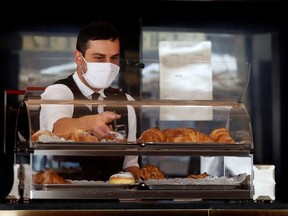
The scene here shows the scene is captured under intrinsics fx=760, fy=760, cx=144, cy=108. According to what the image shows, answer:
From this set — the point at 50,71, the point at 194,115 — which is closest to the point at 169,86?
the point at 194,115

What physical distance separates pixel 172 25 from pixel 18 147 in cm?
164

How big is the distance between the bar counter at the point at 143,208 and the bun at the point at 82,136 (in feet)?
0.98

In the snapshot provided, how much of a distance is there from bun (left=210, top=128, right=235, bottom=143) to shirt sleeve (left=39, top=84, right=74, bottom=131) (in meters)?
0.71

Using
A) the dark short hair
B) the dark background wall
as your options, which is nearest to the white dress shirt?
the dark short hair

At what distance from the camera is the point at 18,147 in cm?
373

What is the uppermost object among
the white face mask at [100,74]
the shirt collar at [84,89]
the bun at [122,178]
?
the white face mask at [100,74]

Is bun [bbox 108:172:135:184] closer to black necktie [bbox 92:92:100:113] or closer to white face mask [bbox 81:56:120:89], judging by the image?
black necktie [bbox 92:92:100:113]

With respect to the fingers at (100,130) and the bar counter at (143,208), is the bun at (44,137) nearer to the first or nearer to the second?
the fingers at (100,130)

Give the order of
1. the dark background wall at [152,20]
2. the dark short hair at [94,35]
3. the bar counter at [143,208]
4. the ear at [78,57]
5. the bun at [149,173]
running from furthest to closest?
the dark background wall at [152,20]
the dark short hair at [94,35]
the ear at [78,57]
the bun at [149,173]
the bar counter at [143,208]

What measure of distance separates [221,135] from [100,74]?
693 mm

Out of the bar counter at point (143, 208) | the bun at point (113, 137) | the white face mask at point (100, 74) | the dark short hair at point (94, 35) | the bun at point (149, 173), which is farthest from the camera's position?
the dark short hair at point (94, 35)

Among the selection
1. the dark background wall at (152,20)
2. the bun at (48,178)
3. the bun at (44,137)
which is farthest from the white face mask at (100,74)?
the dark background wall at (152,20)

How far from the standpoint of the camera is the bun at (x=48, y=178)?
3451 mm

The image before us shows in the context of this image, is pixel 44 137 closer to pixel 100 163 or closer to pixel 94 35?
pixel 100 163
